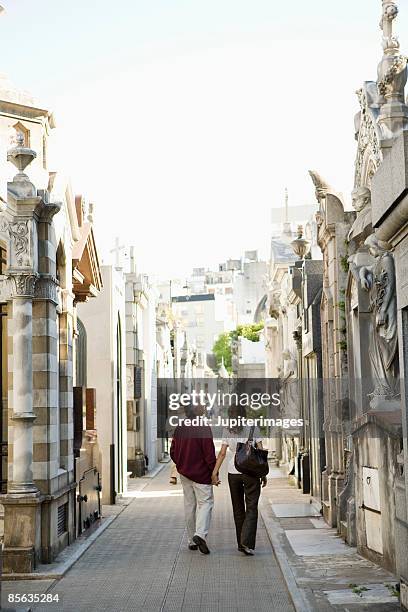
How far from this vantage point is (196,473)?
39.9 ft

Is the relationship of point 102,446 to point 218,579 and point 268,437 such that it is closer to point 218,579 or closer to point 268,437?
point 218,579

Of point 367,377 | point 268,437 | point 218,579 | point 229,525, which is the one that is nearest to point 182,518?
point 229,525

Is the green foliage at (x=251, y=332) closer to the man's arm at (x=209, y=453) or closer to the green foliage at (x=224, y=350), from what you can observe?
the green foliage at (x=224, y=350)

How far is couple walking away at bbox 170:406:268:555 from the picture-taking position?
11805mm

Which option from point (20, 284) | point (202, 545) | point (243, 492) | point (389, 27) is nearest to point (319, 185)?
point (389, 27)

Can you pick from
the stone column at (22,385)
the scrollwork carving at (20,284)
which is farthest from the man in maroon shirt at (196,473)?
the scrollwork carving at (20,284)

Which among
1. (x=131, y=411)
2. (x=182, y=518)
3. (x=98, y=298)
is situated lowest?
(x=182, y=518)

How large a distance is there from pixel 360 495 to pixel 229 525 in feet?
13.4

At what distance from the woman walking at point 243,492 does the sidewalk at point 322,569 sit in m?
0.42

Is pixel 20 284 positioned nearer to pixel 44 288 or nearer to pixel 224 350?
pixel 44 288

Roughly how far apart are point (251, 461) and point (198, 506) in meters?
0.98

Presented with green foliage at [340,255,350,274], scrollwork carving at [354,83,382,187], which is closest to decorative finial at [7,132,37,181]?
scrollwork carving at [354,83,382,187]

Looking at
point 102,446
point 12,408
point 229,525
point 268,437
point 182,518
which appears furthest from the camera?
point 268,437

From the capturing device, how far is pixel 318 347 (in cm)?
1733
